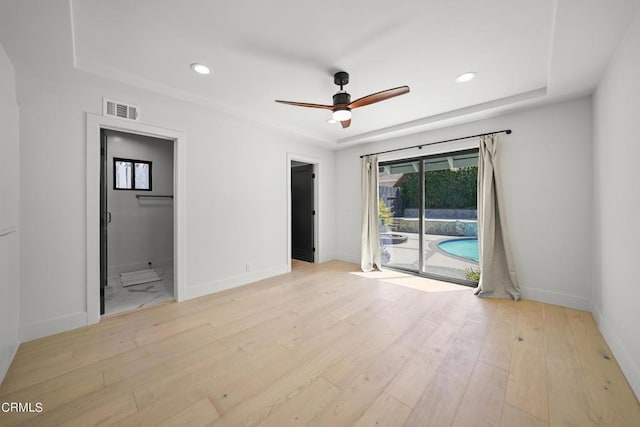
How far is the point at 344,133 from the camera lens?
4465mm

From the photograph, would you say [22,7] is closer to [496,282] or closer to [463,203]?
[463,203]

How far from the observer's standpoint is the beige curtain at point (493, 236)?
10.5ft

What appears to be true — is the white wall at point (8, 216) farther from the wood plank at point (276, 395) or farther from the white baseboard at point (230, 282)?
the wood plank at point (276, 395)

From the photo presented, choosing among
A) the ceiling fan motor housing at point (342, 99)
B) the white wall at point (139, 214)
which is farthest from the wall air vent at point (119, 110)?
the ceiling fan motor housing at point (342, 99)

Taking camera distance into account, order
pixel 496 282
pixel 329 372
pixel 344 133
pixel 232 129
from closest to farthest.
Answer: pixel 329 372 → pixel 496 282 → pixel 232 129 → pixel 344 133

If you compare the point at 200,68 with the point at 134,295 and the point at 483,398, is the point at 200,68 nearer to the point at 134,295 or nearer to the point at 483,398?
the point at 134,295

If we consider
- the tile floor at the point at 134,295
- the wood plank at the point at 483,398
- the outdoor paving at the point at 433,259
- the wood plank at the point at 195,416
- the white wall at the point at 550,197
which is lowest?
the wood plank at the point at 195,416

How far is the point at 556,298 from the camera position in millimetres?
2916

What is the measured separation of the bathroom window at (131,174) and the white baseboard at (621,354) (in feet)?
20.9

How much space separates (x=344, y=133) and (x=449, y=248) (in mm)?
2735

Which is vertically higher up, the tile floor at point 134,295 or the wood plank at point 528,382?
the tile floor at point 134,295

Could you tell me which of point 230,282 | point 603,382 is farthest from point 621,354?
point 230,282

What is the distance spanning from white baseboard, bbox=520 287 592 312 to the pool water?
71 centimetres

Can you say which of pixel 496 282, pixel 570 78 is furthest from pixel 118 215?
pixel 570 78
